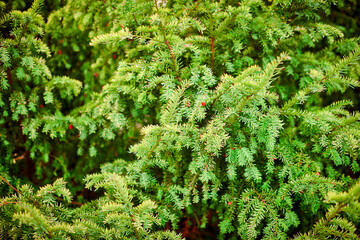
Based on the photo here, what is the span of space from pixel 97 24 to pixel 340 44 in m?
2.55

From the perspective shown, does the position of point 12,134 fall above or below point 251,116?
below

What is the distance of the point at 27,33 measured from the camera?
1.89m

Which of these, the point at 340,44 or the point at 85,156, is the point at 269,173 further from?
the point at 85,156

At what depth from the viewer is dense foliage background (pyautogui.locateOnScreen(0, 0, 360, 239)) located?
1.36 m

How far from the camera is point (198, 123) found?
1796 mm

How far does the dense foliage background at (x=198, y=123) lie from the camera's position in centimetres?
136

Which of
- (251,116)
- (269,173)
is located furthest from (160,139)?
(269,173)

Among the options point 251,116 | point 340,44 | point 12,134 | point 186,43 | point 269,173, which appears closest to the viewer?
point 251,116

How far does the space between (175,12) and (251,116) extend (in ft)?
3.84

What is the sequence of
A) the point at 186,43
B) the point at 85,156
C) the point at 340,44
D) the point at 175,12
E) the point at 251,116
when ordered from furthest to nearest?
1. the point at 85,156
2. the point at 340,44
3. the point at 175,12
4. the point at 186,43
5. the point at 251,116

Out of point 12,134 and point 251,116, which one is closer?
point 251,116

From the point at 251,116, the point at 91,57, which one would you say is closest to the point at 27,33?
the point at 91,57

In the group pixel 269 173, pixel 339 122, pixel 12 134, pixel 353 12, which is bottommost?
pixel 12 134

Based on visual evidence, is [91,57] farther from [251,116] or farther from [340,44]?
[340,44]
